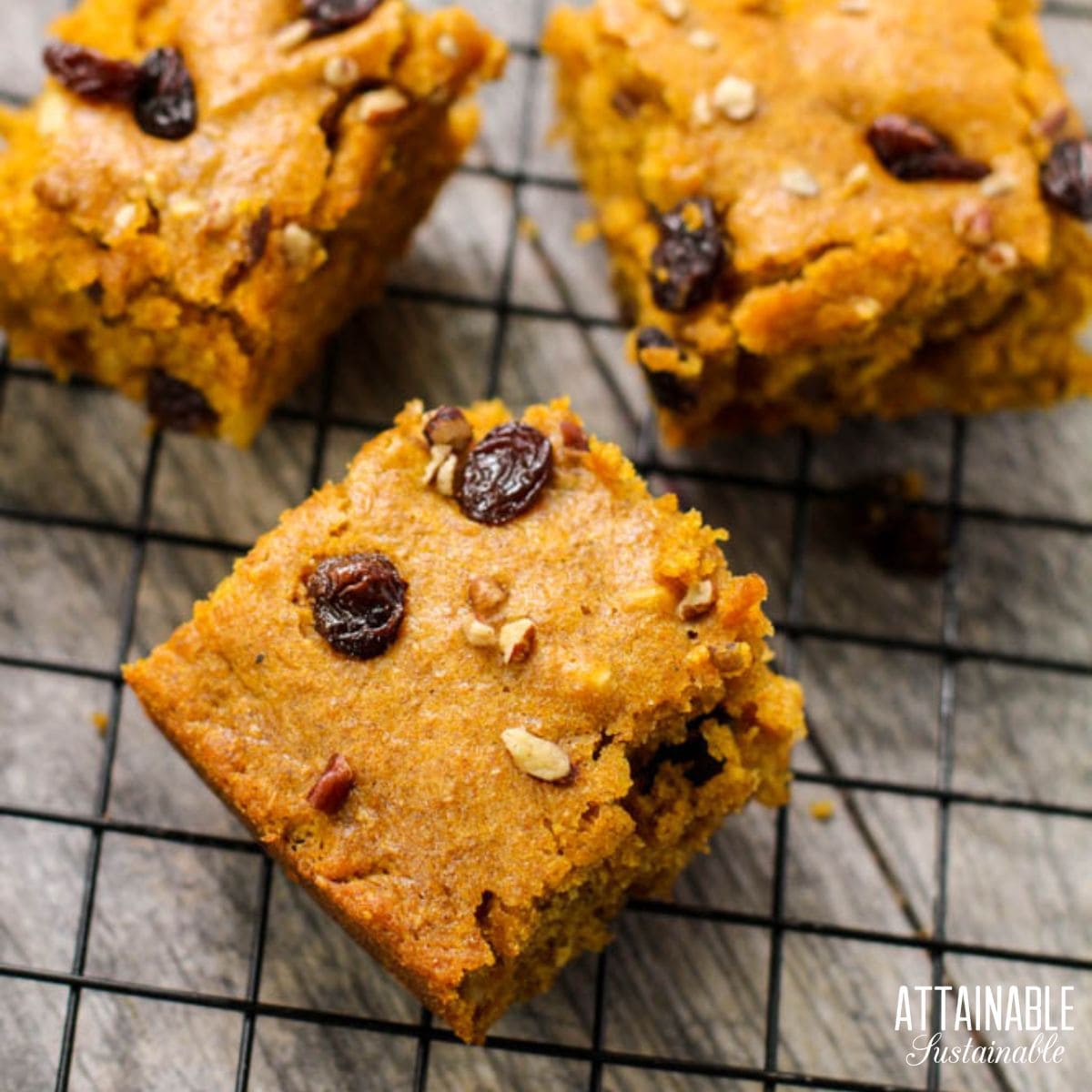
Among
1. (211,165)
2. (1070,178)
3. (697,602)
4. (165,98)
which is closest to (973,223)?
(1070,178)

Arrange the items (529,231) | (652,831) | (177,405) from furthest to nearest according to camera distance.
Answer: (529,231) < (177,405) < (652,831)

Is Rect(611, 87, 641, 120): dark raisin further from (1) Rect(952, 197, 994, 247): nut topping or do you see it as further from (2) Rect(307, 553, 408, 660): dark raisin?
(2) Rect(307, 553, 408, 660): dark raisin

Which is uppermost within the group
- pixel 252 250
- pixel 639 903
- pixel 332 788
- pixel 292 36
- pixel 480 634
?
pixel 292 36

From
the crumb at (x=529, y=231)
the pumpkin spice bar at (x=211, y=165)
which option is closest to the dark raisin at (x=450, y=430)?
the pumpkin spice bar at (x=211, y=165)

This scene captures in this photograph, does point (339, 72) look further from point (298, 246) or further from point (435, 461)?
point (435, 461)

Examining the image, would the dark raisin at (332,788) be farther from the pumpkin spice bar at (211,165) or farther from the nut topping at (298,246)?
the nut topping at (298,246)

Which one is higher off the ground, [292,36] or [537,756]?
[292,36]

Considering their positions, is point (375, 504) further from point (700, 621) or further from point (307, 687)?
point (700, 621)

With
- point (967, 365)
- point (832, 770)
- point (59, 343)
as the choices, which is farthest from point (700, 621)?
point (59, 343)
